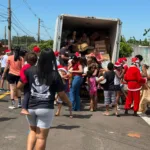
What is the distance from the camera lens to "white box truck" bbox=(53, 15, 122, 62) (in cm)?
1259

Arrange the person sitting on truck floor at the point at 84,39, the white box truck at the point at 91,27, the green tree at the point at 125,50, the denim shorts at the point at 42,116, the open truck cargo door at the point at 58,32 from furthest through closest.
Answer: the green tree at the point at 125,50 → the person sitting on truck floor at the point at 84,39 → the white box truck at the point at 91,27 → the open truck cargo door at the point at 58,32 → the denim shorts at the point at 42,116

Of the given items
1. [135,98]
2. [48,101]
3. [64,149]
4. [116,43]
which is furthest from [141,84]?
[48,101]

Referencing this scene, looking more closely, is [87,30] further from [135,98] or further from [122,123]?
[122,123]

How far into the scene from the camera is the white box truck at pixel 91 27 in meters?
12.6

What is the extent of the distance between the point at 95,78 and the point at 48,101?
592cm

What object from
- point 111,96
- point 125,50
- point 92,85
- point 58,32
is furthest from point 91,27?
point 125,50

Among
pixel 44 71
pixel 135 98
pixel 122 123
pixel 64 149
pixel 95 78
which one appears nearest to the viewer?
pixel 44 71

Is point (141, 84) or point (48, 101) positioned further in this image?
point (141, 84)

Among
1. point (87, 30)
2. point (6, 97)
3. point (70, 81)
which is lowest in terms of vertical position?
point (6, 97)

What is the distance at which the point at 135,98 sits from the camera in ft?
32.3

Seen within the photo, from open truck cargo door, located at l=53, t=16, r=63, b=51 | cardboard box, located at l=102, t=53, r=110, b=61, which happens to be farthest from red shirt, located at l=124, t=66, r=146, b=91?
open truck cargo door, located at l=53, t=16, r=63, b=51

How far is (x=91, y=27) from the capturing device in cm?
1494

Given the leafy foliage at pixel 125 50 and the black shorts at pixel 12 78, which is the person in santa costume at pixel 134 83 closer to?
the black shorts at pixel 12 78

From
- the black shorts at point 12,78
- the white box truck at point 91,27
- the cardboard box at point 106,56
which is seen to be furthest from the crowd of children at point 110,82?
the cardboard box at point 106,56
